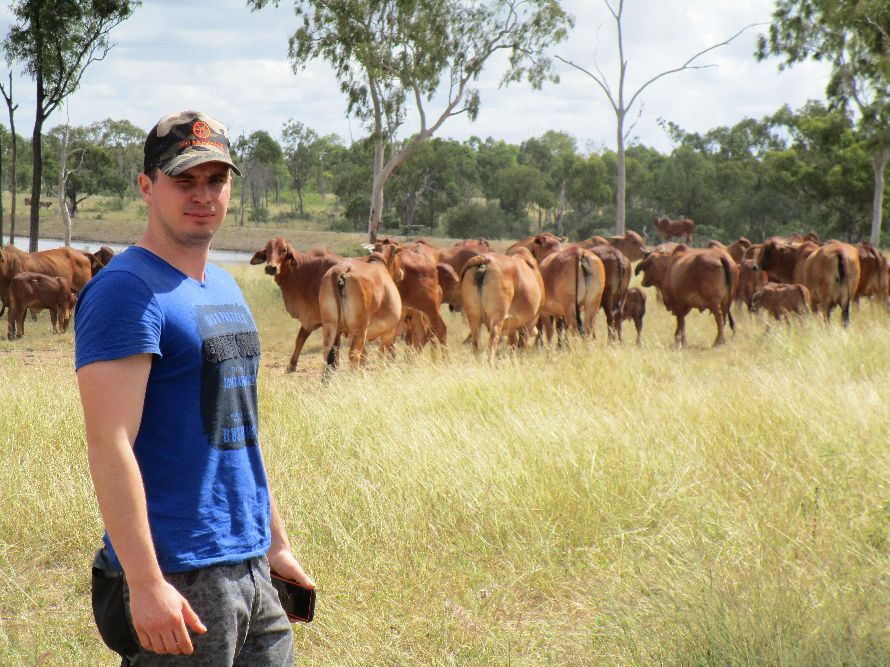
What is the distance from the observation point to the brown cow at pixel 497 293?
11961 mm

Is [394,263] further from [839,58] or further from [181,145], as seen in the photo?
[839,58]

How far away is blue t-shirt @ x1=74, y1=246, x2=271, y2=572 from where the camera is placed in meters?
2.18

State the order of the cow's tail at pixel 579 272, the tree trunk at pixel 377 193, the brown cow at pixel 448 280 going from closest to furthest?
the brown cow at pixel 448 280
the cow's tail at pixel 579 272
the tree trunk at pixel 377 193

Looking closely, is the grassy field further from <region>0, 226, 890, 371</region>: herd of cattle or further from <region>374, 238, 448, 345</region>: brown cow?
<region>374, 238, 448, 345</region>: brown cow

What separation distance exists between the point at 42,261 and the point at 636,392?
45.6 ft

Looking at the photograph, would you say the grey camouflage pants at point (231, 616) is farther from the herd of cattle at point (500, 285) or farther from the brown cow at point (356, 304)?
the herd of cattle at point (500, 285)

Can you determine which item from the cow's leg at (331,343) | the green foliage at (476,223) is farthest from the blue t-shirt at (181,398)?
the green foliage at (476,223)

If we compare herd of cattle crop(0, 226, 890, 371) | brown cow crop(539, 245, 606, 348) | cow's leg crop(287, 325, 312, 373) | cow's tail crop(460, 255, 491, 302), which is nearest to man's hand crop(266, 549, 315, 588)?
herd of cattle crop(0, 226, 890, 371)

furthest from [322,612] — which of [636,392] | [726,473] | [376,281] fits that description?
[376,281]

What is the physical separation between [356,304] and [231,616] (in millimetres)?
8526

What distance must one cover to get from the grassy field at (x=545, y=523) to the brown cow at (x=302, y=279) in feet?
15.0

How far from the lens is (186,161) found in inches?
93.8

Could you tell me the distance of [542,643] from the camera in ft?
13.1

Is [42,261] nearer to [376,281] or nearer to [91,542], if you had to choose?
[376,281]
